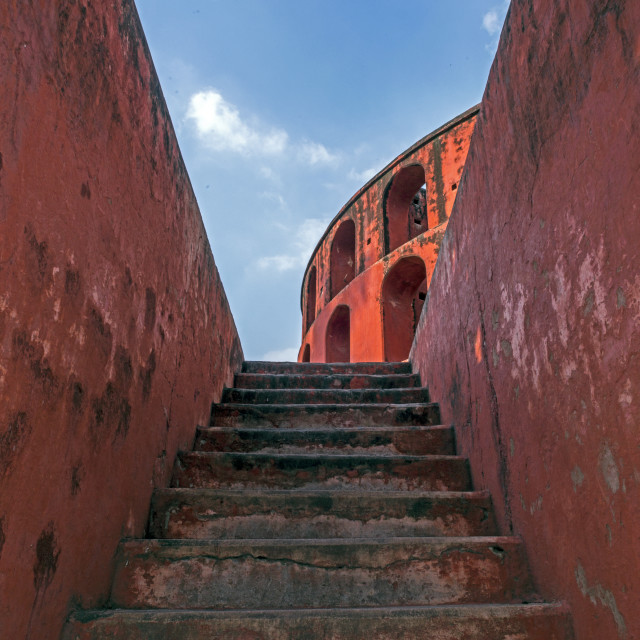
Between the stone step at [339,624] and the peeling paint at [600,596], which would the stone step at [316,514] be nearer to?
the stone step at [339,624]

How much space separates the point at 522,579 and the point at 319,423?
5.91 feet

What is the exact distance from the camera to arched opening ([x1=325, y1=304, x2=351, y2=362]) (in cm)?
1266

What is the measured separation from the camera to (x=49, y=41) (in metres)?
1.36

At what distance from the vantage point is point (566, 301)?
1.55m

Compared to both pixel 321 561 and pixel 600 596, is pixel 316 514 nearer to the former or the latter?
pixel 321 561

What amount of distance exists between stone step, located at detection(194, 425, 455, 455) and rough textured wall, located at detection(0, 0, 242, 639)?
63 centimetres

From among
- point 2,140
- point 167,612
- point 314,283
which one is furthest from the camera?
point 314,283

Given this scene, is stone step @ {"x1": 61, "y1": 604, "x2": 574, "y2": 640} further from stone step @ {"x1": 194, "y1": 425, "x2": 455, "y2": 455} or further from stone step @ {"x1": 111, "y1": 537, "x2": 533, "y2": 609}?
stone step @ {"x1": 194, "y1": 425, "x2": 455, "y2": 455}

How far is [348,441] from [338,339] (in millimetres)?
9980

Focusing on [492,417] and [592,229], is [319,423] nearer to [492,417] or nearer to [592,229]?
[492,417]

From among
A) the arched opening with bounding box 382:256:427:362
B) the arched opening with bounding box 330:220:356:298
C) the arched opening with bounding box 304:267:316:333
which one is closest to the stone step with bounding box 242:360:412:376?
the arched opening with bounding box 382:256:427:362

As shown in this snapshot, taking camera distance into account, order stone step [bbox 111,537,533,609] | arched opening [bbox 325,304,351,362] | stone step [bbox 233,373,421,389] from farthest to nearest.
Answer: arched opening [bbox 325,304,351,362] → stone step [bbox 233,373,421,389] → stone step [bbox 111,537,533,609]

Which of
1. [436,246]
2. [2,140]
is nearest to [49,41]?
[2,140]

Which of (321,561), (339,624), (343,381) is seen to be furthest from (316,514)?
(343,381)
